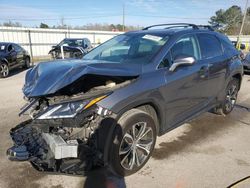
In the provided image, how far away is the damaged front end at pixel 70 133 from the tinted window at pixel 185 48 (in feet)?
4.19

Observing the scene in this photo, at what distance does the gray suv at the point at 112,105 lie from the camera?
9.37 feet

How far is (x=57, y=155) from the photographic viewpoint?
269 centimetres

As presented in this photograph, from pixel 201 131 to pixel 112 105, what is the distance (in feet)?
8.36

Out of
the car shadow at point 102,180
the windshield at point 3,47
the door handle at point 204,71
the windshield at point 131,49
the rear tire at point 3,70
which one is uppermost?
the windshield at point 131,49

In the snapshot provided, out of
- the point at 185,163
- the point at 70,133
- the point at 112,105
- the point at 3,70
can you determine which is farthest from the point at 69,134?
the point at 3,70

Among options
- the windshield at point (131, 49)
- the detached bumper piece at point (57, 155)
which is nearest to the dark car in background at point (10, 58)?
the windshield at point (131, 49)

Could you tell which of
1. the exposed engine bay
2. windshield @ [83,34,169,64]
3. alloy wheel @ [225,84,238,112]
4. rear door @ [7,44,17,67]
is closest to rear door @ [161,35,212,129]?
windshield @ [83,34,169,64]

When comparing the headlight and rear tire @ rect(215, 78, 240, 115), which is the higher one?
the headlight

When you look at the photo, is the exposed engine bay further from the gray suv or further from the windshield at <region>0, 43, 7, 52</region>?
the windshield at <region>0, 43, 7, 52</region>

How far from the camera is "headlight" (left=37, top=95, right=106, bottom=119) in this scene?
2.78 meters

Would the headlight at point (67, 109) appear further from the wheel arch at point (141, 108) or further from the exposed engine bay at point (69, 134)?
the wheel arch at point (141, 108)

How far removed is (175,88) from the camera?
12.2 feet

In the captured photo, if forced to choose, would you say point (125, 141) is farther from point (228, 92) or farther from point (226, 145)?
point (228, 92)

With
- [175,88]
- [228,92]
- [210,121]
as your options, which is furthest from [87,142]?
[228,92]
